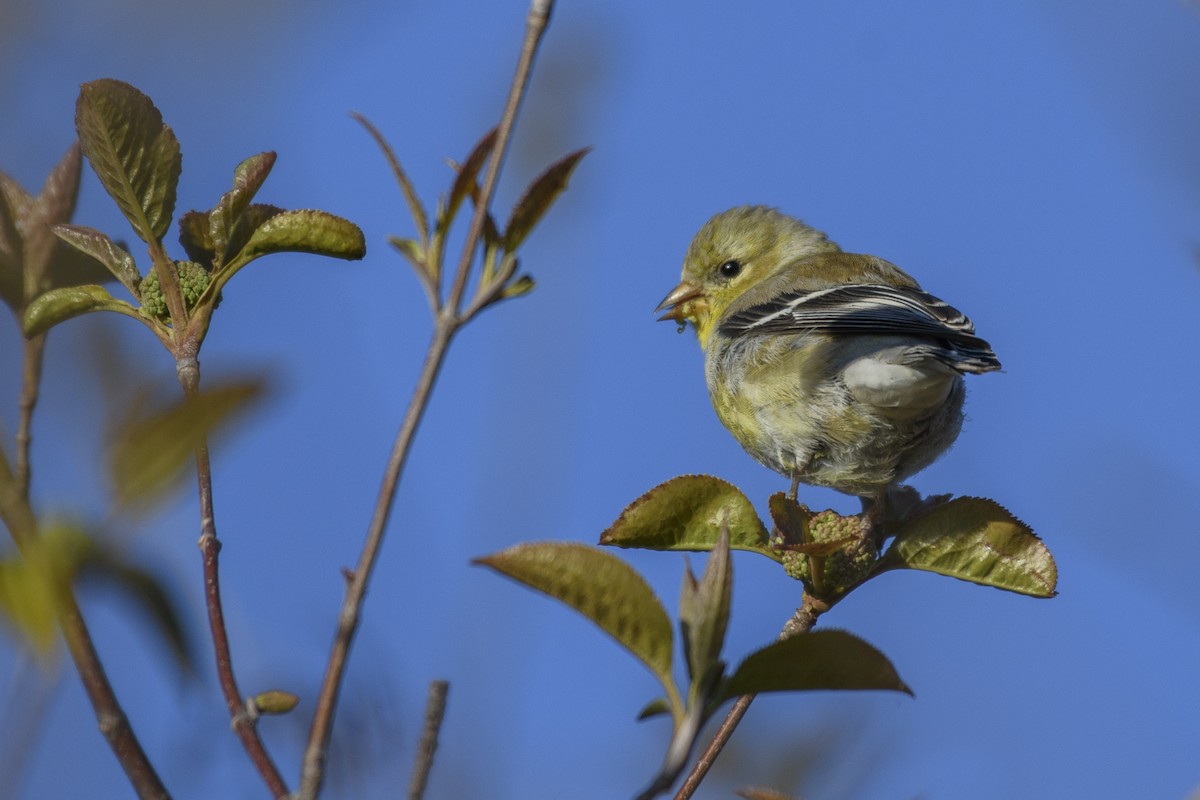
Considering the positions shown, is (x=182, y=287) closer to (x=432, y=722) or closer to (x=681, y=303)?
(x=432, y=722)

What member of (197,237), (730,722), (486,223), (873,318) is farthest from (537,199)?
(873,318)

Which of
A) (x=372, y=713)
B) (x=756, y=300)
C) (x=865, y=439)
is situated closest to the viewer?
(x=372, y=713)

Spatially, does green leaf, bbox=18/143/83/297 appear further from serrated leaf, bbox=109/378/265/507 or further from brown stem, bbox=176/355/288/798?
serrated leaf, bbox=109/378/265/507

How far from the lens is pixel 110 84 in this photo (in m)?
1.27

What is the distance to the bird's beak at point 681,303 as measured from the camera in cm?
469

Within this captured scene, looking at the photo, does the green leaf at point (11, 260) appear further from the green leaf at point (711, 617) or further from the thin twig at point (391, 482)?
the green leaf at point (711, 617)

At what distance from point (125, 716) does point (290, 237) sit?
2.08 ft

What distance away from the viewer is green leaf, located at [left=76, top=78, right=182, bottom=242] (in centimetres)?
128

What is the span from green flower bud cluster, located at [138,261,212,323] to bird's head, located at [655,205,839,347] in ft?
11.0

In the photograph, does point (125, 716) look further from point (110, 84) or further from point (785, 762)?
point (785, 762)

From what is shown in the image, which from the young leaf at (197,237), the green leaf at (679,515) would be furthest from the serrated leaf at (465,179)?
the green leaf at (679,515)

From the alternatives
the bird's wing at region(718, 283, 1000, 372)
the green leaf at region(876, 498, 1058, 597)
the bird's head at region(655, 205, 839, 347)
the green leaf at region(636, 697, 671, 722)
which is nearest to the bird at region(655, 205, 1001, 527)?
the bird's wing at region(718, 283, 1000, 372)

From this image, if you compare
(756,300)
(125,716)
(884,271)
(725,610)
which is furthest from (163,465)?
(884,271)

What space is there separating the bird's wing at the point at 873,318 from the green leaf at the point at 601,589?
2.07m
